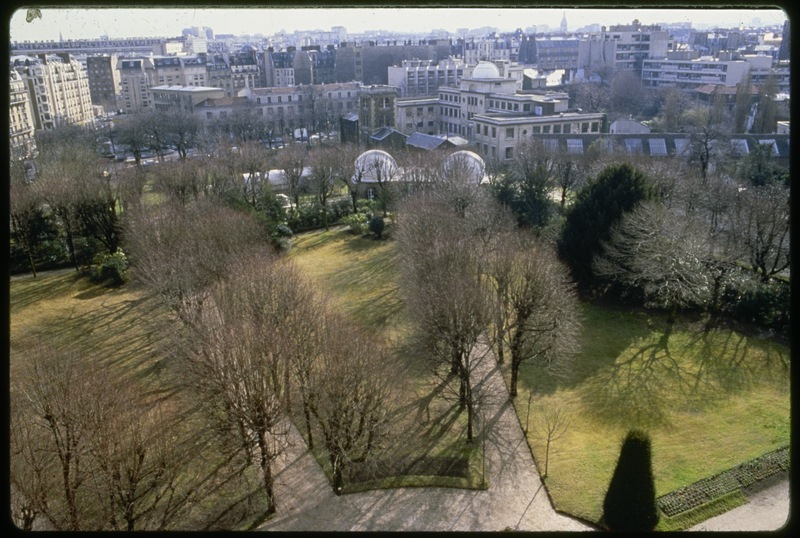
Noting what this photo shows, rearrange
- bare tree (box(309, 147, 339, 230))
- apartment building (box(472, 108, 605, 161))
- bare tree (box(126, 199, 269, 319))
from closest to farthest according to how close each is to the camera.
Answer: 1. bare tree (box(126, 199, 269, 319))
2. bare tree (box(309, 147, 339, 230))
3. apartment building (box(472, 108, 605, 161))

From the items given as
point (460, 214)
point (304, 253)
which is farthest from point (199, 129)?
point (460, 214)

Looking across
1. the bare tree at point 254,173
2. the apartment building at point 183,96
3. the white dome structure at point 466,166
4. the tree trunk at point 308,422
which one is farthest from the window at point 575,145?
the apartment building at point 183,96

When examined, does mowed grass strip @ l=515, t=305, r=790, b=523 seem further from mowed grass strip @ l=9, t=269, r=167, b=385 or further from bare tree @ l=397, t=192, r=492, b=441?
mowed grass strip @ l=9, t=269, r=167, b=385

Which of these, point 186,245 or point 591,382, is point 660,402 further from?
point 186,245

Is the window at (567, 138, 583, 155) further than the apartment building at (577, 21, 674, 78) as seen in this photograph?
No

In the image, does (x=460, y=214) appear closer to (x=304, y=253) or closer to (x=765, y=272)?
(x=304, y=253)

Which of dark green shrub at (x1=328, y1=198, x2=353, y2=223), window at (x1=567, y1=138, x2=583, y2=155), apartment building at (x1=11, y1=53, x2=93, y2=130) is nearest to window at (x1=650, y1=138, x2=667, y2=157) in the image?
window at (x1=567, y1=138, x2=583, y2=155)
